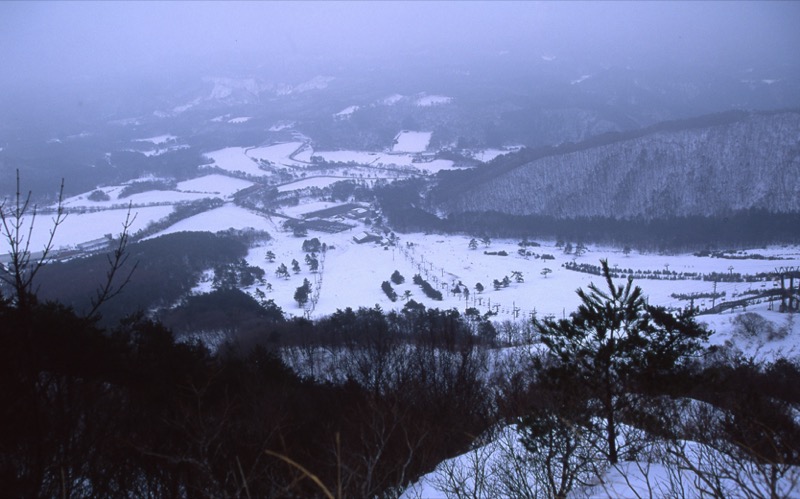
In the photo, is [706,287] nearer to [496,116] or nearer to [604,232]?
[604,232]

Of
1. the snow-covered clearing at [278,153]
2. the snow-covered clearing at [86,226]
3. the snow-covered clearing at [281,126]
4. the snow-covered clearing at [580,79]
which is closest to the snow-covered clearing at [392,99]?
the snow-covered clearing at [281,126]

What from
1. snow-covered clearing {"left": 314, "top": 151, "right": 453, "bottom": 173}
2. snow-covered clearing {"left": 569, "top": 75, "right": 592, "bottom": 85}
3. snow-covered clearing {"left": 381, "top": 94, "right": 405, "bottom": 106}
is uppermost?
snow-covered clearing {"left": 569, "top": 75, "right": 592, "bottom": 85}

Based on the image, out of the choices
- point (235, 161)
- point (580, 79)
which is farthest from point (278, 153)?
point (580, 79)

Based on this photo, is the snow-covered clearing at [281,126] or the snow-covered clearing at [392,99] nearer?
the snow-covered clearing at [281,126]

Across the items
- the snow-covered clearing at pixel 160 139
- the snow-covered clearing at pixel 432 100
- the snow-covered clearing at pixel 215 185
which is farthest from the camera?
the snow-covered clearing at pixel 432 100

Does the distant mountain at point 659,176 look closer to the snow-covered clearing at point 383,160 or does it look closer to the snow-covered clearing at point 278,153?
the snow-covered clearing at point 383,160

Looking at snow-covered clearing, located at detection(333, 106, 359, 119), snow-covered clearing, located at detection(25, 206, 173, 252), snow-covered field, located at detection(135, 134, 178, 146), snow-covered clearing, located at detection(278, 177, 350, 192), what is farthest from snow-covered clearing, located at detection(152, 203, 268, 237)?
snow-covered clearing, located at detection(333, 106, 359, 119)

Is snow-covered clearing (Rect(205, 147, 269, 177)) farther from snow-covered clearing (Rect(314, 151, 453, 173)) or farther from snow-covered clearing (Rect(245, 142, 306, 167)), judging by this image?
snow-covered clearing (Rect(314, 151, 453, 173))
